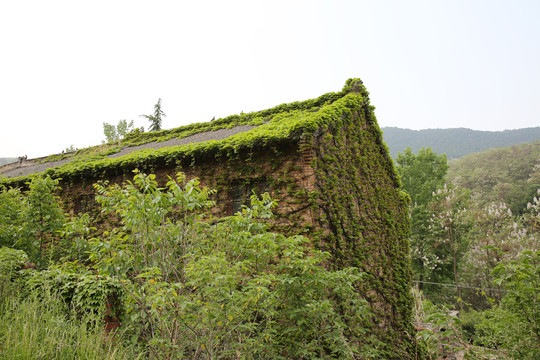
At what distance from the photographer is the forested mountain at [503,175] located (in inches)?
1615

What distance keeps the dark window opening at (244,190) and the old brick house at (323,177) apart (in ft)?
0.08

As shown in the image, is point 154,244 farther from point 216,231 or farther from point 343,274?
point 343,274

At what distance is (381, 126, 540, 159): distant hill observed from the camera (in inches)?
3610

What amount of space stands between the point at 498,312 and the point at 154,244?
4372 millimetres

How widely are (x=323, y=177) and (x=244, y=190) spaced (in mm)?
2058

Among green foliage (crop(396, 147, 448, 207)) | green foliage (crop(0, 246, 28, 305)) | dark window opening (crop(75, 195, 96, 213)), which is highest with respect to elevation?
dark window opening (crop(75, 195, 96, 213))

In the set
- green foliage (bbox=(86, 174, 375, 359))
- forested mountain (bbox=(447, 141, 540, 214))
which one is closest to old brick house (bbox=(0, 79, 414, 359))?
green foliage (bbox=(86, 174, 375, 359))

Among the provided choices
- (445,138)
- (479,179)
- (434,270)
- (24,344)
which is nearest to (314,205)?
(24,344)

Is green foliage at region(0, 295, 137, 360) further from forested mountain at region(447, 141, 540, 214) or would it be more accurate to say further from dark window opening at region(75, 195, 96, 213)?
forested mountain at region(447, 141, 540, 214)

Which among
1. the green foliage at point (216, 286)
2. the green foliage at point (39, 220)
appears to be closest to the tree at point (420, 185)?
the green foliage at point (216, 286)

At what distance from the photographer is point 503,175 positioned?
1842 inches

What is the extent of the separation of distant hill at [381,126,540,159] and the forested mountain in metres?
33.9

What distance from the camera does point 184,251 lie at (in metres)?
4.85

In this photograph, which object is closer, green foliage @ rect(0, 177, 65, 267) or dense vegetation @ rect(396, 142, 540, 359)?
green foliage @ rect(0, 177, 65, 267)
